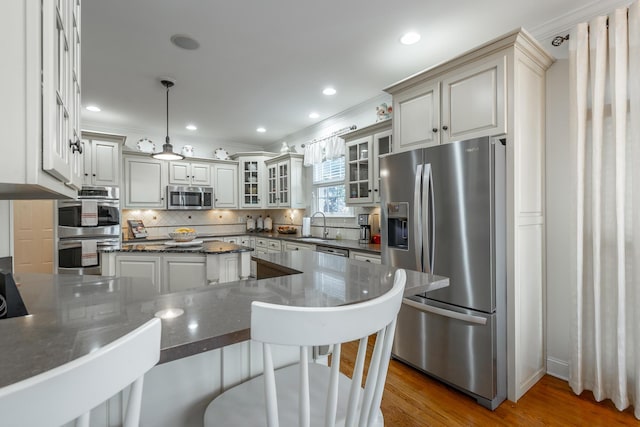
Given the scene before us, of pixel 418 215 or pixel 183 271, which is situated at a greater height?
pixel 418 215

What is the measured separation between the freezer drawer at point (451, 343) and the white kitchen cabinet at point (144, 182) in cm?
439

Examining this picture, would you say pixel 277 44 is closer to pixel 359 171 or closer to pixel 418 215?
pixel 359 171

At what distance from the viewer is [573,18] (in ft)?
7.34

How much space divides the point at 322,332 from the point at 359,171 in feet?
10.8

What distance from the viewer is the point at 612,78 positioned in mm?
1987

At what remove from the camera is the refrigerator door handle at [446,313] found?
2.02 m

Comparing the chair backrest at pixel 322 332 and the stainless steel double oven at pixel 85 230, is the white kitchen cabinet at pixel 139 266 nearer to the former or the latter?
the stainless steel double oven at pixel 85 230

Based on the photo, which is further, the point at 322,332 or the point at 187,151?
the point at 187,151

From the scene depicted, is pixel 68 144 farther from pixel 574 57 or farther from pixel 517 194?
pixel 574 57

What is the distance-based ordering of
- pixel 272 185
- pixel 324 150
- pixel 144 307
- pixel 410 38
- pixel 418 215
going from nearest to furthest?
pixel 144 307, pixel 418 215, pixel 410 38, pixel 324 150, pixel 272 185

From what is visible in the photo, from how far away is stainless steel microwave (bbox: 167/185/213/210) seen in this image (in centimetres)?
517

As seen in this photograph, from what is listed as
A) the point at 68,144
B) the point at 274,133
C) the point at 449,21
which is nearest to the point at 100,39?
the point at 68,144

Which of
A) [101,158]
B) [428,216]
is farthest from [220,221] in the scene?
[428,216]

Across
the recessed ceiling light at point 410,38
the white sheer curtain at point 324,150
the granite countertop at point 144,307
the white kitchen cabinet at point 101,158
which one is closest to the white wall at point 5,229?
the granite countertop at point 144,307
